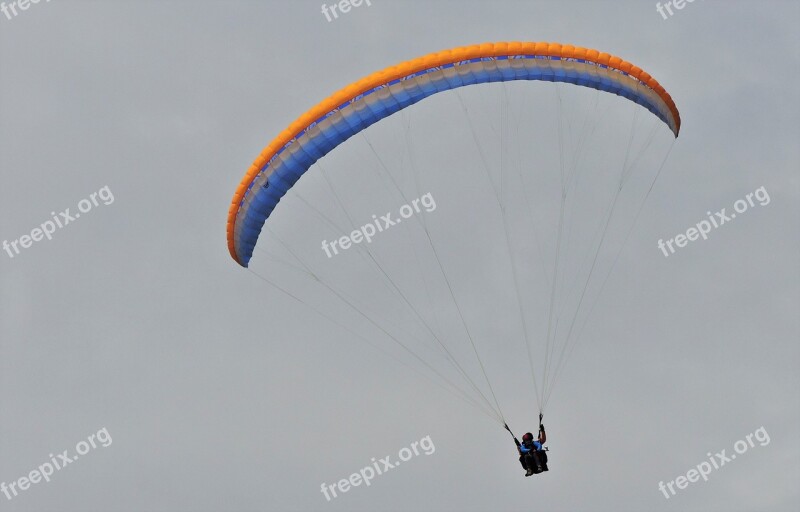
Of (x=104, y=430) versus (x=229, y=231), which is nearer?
(x=229, y=231)

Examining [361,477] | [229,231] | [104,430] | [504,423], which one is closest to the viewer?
[504,423]

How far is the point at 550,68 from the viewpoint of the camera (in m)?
45.8

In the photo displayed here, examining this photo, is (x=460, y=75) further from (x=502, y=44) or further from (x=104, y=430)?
(x=104, y=430)

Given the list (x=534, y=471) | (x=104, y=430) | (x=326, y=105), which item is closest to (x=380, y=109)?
(x=326, y=105)

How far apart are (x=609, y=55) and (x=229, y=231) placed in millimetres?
12462

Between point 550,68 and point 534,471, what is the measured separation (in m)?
11.6

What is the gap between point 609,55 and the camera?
152 ft

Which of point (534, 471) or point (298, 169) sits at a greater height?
point (298, 169)

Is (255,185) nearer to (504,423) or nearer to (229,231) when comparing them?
(229,231)

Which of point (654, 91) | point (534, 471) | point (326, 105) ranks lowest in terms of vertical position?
point (534, 471)

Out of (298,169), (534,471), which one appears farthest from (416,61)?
(534,471)

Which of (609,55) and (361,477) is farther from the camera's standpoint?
(361,477)

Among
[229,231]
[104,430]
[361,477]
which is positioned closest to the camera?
[229,231]

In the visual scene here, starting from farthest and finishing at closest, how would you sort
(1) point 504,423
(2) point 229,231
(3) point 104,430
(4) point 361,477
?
(3) point 104,430 < (4) point 361,477 < (2) point 229,231 < (1) point 504,423
